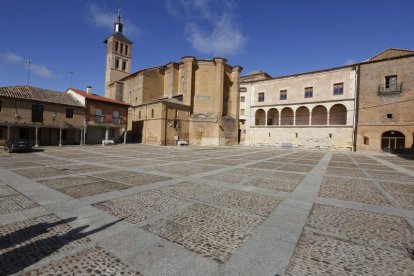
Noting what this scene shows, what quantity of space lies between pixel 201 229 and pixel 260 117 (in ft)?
130

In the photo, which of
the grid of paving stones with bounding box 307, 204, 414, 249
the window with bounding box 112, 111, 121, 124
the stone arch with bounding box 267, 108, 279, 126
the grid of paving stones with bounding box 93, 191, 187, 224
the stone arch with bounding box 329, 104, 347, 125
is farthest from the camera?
the stone arch with bounding box 267, 108, 279, 126

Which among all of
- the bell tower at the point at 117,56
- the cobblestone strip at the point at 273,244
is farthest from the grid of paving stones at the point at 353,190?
the bell tower at the point at 117,56

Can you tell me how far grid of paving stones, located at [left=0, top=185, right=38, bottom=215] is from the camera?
4910 millimetres

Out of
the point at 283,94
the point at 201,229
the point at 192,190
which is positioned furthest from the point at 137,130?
the point at 201,229

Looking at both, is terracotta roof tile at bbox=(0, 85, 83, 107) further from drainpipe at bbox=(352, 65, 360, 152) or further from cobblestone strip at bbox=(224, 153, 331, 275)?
drainpipe at bbox=(352, 65, 360, 152)

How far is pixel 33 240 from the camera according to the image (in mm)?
3531

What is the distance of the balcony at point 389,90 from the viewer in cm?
2686

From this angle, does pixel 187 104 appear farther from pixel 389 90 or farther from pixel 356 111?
pixel 389 90

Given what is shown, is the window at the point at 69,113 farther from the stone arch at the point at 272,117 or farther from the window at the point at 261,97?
the stone arch at the point at 272,117

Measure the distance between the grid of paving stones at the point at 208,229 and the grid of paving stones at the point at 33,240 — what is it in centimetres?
131

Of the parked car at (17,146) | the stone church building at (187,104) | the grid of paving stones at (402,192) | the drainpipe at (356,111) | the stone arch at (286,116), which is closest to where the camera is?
the grid of paving stones at (402,192)

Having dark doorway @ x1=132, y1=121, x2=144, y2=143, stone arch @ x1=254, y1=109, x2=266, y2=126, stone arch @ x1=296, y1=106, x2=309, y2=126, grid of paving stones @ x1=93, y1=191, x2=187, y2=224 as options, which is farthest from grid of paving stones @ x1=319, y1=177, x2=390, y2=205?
stone arch @ x1=254, y1=109, x2=266, y2=126

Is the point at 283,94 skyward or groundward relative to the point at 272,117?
skyward

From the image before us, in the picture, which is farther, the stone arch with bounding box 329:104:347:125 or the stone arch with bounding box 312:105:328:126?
the stone arch with bounding box 312:105:328:126
